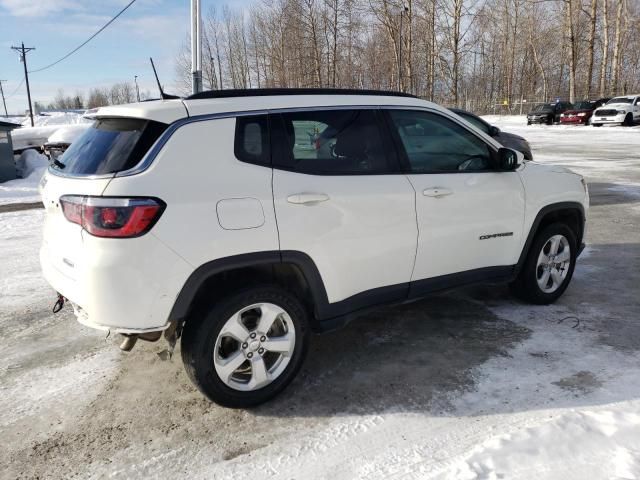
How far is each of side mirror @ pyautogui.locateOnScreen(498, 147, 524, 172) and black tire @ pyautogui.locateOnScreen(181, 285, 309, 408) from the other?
1980 mm

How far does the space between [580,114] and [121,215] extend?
37.1 meters

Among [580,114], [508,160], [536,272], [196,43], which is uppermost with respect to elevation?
[196,43]

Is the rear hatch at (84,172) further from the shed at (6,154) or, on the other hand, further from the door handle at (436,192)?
the shed at (6,154)

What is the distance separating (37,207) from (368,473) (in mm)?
10308

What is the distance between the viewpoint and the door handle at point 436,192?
359cm

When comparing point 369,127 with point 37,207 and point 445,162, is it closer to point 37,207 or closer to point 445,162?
point 445,162

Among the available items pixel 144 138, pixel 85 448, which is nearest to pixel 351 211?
pixel 144 138

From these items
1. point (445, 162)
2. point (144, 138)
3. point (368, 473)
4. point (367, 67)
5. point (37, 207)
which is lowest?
point (368, 473)

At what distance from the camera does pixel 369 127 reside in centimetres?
353

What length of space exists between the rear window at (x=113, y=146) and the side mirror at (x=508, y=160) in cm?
253

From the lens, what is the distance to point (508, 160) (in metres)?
3.97

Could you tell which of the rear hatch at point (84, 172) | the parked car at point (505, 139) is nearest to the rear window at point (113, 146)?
the rear hatch at point (84, 172)

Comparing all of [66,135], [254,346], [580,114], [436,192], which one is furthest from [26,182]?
[580,114]

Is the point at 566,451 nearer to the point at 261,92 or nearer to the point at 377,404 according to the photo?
the point at 377,404
